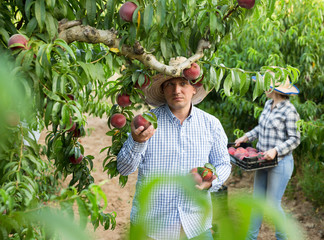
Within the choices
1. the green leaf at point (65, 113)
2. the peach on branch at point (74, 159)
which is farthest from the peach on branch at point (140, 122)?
the green leaf at point (65, 113)

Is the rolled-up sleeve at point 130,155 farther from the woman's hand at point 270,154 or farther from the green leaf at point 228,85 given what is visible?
the woman's hand at point 270,154

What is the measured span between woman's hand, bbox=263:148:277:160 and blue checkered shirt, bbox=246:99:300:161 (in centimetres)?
3

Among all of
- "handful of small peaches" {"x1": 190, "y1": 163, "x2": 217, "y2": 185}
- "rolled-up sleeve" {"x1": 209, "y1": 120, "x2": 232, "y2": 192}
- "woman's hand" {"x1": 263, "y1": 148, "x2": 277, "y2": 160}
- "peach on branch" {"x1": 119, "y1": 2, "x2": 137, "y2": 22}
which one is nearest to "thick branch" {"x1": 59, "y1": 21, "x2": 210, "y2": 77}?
"peach on branch" {"x1": 119, "y1": 2, "x2": 137, "y2": 22}

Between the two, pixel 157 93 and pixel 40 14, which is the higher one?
pixel 40 14

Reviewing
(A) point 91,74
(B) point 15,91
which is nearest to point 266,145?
(A) point 91,74

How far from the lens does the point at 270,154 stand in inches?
119

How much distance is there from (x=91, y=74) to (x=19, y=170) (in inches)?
16.2

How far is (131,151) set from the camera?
1.79m

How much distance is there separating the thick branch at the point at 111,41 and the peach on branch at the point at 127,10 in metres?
0.11

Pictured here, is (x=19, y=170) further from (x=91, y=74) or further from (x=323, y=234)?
(x=323, y=234)

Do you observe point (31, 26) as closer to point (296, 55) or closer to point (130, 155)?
point (130, 155)

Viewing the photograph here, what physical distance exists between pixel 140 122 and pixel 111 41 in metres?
0.41

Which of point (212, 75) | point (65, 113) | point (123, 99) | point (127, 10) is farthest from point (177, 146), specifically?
point (65, 113)

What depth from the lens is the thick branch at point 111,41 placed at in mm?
1311
